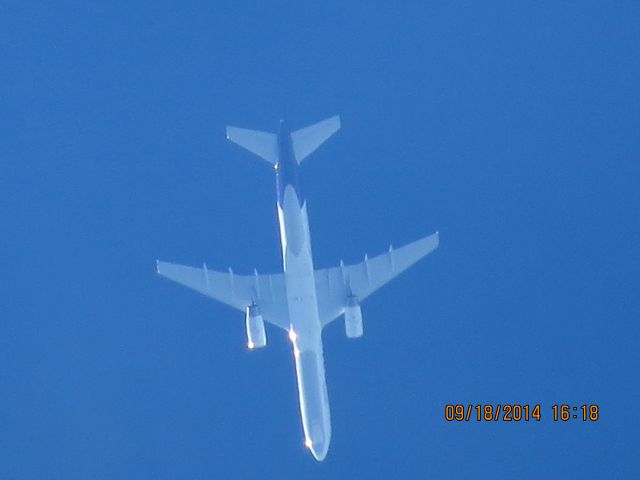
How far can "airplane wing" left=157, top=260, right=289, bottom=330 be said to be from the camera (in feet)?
213

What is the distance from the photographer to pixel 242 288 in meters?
66.0

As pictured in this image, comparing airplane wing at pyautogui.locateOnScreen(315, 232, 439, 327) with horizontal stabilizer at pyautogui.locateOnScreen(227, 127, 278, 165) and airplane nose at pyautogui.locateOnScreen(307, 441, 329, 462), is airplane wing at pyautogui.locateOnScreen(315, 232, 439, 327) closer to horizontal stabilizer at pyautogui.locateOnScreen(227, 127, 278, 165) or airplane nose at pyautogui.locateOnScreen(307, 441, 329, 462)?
airplane nose at pyautogui.locateOnScreen(307, 441, 329, 462)

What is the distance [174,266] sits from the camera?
64.3 metres

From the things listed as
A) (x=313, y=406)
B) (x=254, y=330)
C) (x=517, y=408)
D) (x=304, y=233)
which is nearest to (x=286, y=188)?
(x=304, y=233)

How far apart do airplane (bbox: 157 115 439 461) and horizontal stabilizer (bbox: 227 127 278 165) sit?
0.05 m

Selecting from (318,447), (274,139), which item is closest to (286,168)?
(274,139)

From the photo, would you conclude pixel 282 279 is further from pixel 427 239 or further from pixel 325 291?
pixel 427 239

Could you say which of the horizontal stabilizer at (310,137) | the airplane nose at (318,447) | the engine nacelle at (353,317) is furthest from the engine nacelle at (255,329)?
the horizontal stabilizer at (310,137)

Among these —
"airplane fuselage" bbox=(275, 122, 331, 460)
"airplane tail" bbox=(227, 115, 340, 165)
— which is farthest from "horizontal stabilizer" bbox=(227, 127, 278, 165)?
"airplane fuselage" bbox=(275, 122, 331, 460)

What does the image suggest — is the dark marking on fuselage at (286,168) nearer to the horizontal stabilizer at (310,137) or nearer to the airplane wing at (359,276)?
the horizontal stabilizer at (310,137)

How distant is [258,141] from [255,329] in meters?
10.2

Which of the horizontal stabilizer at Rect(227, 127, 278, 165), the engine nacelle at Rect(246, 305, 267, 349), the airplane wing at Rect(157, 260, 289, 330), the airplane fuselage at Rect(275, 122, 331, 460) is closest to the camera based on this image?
the airplane fuselage at Rect(275, 122, 331, 460)

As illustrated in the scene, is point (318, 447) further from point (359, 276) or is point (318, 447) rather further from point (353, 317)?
point (359, 276)

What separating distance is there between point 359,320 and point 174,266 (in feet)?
36.5
